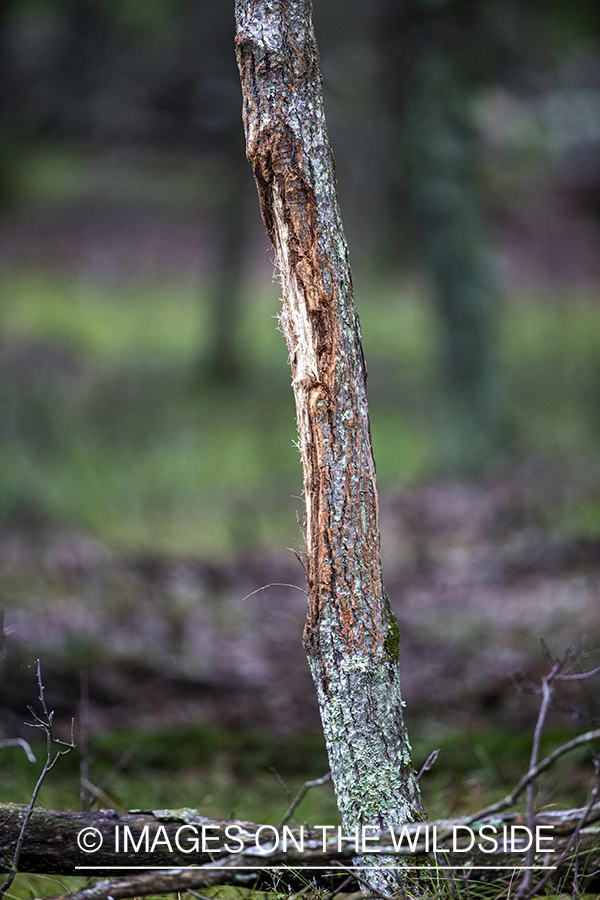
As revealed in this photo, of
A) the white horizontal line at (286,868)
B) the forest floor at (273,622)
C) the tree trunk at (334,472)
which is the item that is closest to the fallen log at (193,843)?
the white horizontal line at (286,868)

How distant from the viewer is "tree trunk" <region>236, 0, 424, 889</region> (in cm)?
237

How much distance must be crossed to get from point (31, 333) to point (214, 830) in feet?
52.1

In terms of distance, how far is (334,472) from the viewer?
238cm

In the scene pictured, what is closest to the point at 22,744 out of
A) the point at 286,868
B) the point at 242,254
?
the point at 286,868

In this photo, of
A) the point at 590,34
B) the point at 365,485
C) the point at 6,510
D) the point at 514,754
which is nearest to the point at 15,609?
the point at 6,510

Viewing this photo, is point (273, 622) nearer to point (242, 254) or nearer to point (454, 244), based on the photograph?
point (454, 244)

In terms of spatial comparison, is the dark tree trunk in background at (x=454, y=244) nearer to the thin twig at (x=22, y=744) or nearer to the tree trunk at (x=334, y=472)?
the thin twig at (x=22, y=744)

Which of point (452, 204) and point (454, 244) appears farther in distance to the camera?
point (454, 244)

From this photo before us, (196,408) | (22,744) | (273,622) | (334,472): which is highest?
(196,408)

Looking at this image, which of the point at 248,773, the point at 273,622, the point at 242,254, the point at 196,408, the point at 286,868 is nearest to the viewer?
the point at 286,868

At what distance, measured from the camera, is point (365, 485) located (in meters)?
2.40

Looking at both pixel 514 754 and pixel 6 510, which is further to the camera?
pixel 6 510

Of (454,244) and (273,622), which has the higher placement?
(454,244)

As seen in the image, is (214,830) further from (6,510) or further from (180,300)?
(180,300)
